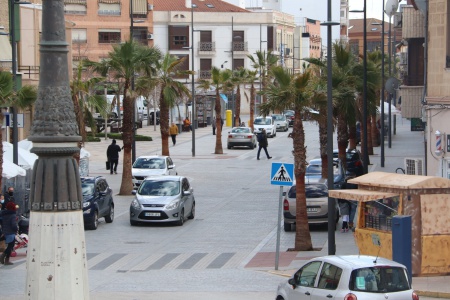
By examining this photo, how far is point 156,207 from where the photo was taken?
30.8m

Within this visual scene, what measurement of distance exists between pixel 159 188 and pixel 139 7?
60223 mm

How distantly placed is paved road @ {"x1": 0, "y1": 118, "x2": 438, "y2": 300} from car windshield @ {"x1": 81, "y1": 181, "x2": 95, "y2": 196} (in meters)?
1.22

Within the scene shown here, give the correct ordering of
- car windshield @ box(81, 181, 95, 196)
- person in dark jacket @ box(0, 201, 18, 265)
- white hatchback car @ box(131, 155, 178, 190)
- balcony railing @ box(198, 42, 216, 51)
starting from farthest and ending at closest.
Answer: balcony railing @ box(198, 42, 216, 51) < white hatchback car @ box(131, 155, 178, 190) < car windshield @ box(81, 181, 95, 196) < person in dark jacket @ box(0, 201, 18, 265)

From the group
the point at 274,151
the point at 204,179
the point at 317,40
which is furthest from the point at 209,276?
the point at 317,40

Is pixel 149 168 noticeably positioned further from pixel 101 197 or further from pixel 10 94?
pixel 10 94

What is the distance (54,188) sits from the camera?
10148 mm

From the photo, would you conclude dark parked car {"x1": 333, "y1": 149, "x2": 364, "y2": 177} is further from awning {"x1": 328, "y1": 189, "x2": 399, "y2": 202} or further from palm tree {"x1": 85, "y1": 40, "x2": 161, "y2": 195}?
awning {"x1": 328, "y1": 189, "x2": 399, "y2": 202}

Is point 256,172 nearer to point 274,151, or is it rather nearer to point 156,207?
point 274,151

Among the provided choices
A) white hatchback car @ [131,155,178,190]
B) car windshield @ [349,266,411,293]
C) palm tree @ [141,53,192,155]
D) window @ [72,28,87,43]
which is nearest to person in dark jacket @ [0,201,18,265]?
car windshield @ [349,266,411,293]

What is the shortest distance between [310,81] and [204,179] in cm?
2048

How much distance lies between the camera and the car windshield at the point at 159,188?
3145cm

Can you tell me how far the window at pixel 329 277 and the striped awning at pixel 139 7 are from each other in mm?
76644

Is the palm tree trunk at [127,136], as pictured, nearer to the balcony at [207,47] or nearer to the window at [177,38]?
the window at [177,38]

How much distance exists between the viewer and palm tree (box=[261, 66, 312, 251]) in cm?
2491
